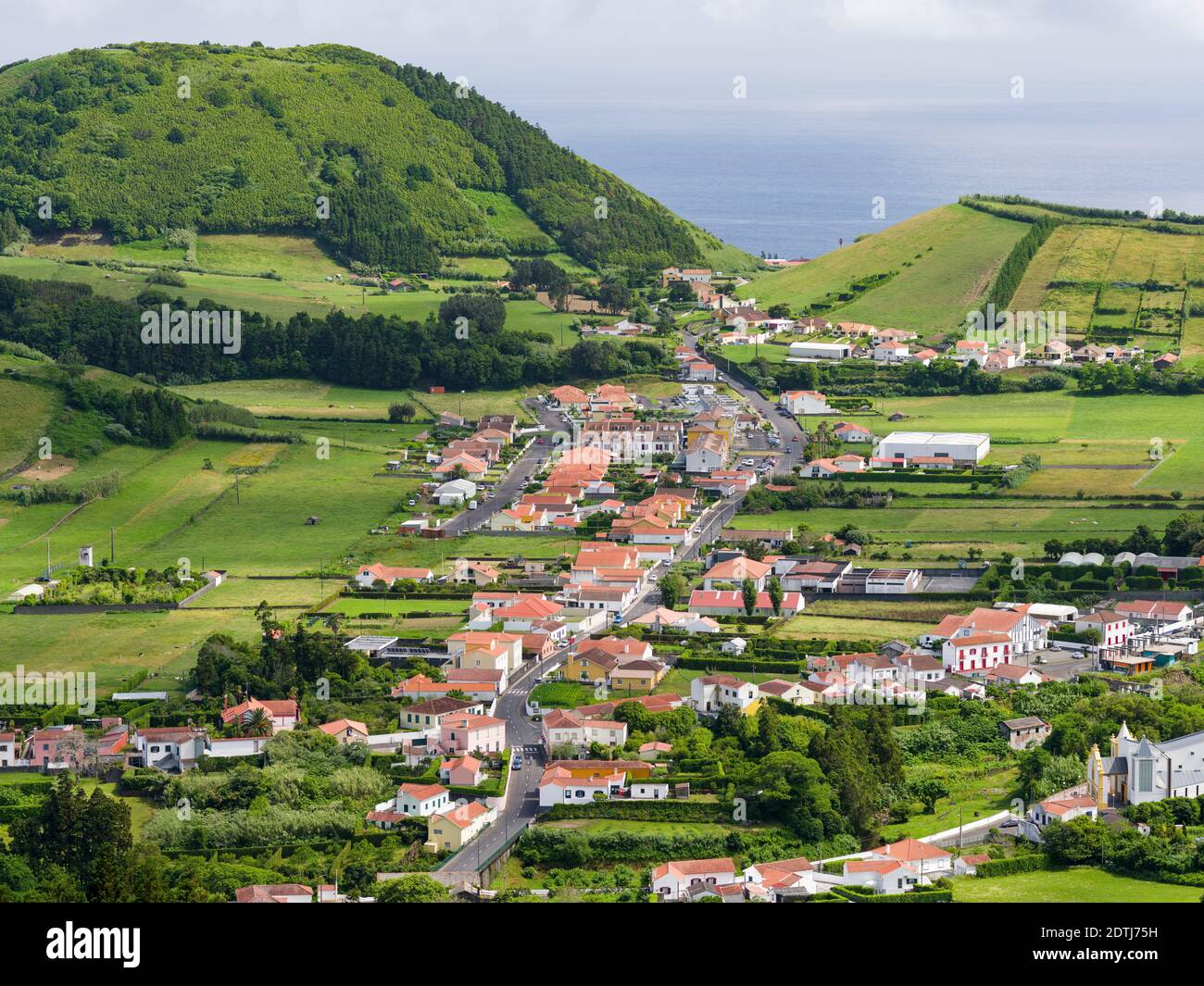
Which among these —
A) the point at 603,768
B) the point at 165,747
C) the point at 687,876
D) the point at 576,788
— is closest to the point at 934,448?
the point at 603,768

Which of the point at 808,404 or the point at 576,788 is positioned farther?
the point at 808,404

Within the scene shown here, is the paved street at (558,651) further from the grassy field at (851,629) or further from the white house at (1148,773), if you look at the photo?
the white house at (1148,773)

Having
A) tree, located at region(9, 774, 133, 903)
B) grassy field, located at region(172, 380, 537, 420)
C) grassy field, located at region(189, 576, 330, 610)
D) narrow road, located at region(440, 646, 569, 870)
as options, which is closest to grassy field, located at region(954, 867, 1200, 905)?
narrow road, located at region(440, 646, 569, 870)

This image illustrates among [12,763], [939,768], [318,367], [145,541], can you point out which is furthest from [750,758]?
[318,367]

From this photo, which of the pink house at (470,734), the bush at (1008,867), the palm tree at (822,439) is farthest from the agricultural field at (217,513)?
the bush at (1008,867)

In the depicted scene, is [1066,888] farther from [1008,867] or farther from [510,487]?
[510,487]

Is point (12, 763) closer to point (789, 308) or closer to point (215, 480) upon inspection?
point (215, 480)
